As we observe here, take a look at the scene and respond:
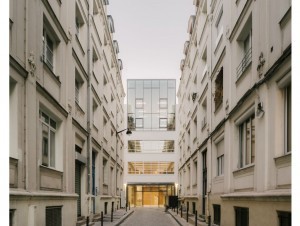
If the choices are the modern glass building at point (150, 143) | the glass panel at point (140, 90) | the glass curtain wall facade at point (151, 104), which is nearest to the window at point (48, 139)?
the modern glass building at point (150, 143)

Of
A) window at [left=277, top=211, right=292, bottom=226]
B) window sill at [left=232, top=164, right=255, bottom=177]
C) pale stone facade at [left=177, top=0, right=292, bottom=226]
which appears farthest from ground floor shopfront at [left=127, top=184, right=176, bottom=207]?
window at [left=277, top=211, right=292, bottom=226]

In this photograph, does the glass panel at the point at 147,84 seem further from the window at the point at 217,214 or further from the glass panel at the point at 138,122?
the window at the point at 217,214

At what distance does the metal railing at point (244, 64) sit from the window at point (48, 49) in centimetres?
633

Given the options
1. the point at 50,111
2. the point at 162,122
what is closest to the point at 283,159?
the point at 50,111

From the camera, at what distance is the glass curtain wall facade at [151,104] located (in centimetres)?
5147

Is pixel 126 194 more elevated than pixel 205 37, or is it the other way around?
pixel 205 37

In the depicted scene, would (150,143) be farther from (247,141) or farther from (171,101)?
(247,141)

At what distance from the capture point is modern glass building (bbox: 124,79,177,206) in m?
49.4

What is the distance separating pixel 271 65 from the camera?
938cm

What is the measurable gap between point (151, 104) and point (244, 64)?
128ft

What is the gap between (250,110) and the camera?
1195 cm
